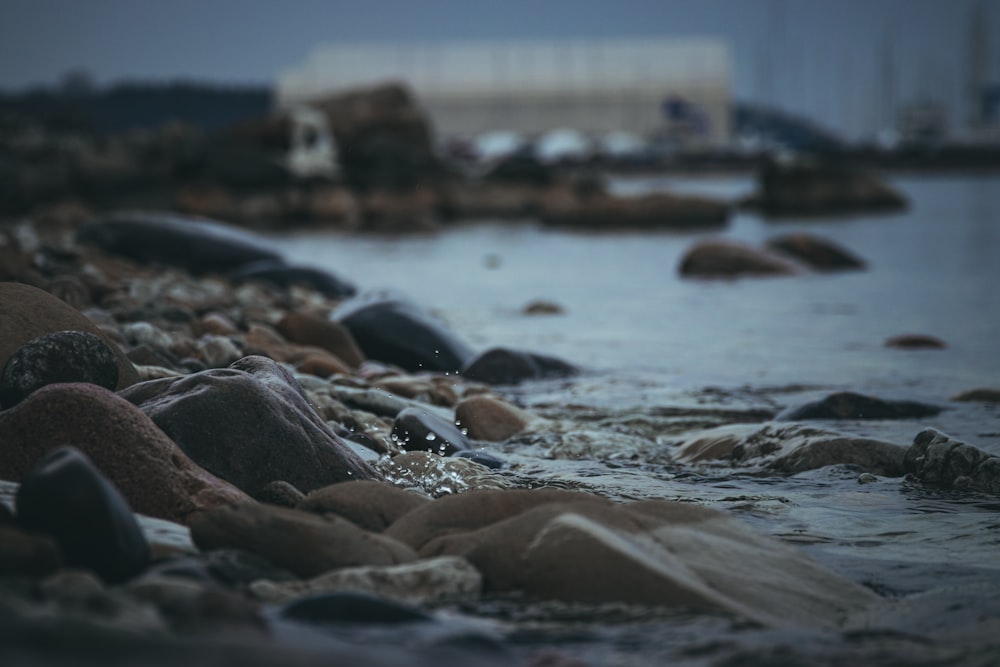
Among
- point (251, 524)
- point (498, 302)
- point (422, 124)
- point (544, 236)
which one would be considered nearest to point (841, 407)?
point (251, 524)

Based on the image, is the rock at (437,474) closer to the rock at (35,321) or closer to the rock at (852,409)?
the rock at (35,321)

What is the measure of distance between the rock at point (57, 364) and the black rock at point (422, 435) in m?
1.51

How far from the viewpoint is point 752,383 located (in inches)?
368

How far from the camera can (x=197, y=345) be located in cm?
775

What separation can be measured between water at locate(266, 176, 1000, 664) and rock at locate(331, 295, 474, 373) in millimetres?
839

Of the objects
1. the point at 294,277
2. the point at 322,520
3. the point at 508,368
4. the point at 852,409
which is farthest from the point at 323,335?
the point at 294,277

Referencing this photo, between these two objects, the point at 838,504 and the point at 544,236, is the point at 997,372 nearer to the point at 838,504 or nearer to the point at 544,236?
the point at 838,504

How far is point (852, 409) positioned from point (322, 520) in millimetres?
4541

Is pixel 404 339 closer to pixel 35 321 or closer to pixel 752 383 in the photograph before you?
pixel 752 383

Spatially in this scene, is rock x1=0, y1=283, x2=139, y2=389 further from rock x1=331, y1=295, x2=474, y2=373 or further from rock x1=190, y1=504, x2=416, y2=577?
rock x1=331, y1=295, x2=474, y2=373

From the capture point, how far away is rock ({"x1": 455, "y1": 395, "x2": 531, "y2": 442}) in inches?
277

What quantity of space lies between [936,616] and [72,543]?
2632 mm

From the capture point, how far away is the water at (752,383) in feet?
12.1

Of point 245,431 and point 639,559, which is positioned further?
point 245,431
